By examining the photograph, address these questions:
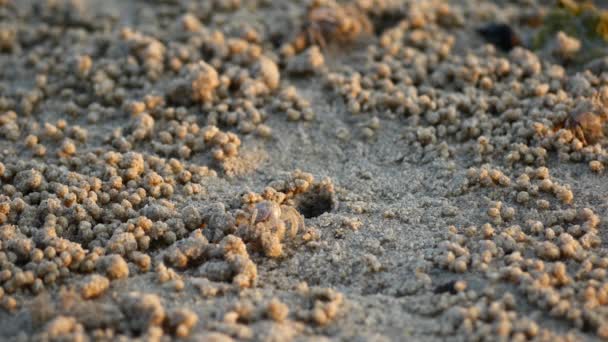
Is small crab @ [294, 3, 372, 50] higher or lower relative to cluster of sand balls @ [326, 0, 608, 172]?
higher

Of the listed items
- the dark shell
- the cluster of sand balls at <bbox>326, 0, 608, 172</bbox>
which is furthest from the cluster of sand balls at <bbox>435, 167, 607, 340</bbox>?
the dark shell

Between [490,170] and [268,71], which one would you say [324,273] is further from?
[268,71]

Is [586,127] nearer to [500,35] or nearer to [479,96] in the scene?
[479,96]

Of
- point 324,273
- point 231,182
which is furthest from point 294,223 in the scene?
point 231,182

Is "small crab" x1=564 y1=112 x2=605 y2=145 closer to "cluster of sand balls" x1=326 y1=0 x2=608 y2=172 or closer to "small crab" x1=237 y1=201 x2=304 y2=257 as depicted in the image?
"cluster of sand balls" x1=326 y1=0 x2=608 y2=172

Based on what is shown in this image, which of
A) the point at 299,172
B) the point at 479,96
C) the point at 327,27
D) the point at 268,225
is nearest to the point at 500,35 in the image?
the point at 479,96

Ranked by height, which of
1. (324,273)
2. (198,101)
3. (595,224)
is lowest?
(324,273)
